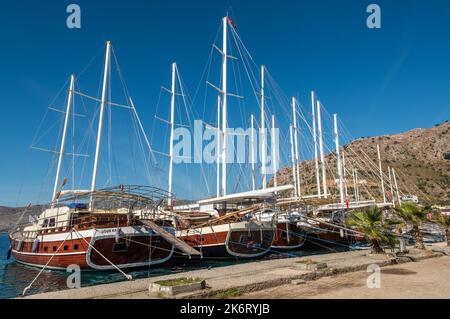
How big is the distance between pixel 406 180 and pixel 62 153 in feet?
400

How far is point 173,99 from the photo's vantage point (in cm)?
4884

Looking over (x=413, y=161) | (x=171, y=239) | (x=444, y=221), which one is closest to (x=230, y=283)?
(x=171, y=239)

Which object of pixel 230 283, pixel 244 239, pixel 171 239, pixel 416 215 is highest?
pixel 416 215

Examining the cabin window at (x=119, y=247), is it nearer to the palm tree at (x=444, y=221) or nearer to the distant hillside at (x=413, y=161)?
the palm tree at (x=444, y=221)

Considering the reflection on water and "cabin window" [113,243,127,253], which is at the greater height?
"cabin window" [113,243,127,253]

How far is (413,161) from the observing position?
5856 inches

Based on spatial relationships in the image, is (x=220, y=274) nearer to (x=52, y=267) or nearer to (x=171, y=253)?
(x=171, y=253)

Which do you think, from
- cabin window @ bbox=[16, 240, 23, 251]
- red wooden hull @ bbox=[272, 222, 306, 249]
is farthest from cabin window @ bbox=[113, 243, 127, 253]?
cabin window @ bbox=[16, 240, 23, 251]

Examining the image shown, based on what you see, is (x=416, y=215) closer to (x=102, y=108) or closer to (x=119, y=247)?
(x=119, y=247)

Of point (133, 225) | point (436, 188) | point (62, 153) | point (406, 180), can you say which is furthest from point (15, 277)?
point (436, 188)

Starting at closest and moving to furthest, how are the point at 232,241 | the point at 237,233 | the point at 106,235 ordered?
1. the point at 106,235
2. the point at 232,241
3. the point at 237,233

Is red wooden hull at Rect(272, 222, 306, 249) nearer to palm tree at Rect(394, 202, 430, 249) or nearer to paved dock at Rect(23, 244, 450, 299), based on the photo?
palm tree at Rect(394, 202, 430, 249)

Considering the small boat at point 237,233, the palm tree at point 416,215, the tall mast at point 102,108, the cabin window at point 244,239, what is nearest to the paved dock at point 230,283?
the palm tree at point 416,215

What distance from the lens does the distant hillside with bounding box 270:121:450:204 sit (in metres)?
123
